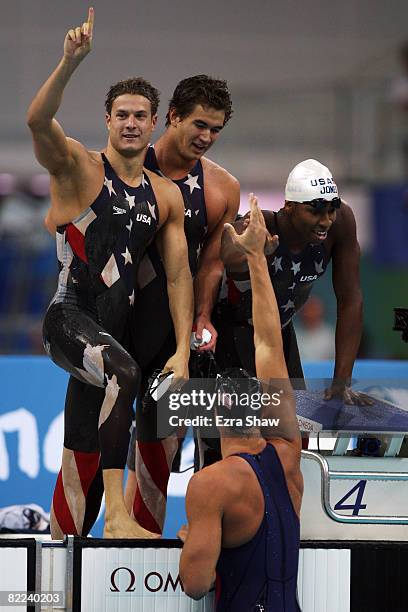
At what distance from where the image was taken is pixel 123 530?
3803mm

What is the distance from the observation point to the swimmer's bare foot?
379cm

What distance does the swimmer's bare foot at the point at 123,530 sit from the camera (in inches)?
149

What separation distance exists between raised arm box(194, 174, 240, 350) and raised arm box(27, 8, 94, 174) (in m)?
0.71

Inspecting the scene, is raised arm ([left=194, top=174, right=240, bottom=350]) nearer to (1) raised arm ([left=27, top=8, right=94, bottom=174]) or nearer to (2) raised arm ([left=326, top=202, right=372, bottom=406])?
(2) raised arm ([left=326, top=202, right=372, bottom=406])

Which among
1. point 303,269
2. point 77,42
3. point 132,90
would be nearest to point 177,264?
point 303,269

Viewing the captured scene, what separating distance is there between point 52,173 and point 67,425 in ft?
3.03

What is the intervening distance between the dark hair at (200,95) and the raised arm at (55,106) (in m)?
0.49

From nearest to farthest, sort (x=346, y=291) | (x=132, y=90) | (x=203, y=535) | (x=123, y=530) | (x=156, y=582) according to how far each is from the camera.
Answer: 1. (x=203, y=535)
2. (x=156, y=582)
3. (x=123, y=530)
4. (x=132, y=90)
5. (x=346, y=291)

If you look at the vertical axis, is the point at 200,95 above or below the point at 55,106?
above

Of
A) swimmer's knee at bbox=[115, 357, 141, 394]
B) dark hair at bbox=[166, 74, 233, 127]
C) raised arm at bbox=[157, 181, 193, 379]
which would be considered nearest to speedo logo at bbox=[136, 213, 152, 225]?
raised arm at bbox=[157, 181, 193, 379]

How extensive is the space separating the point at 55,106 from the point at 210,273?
93 centimetres

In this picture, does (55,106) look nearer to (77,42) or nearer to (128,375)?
(77,42)

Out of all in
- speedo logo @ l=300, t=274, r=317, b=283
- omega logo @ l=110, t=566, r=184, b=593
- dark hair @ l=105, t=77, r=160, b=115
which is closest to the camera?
omega logo @ l=110, t=566, r=184, b=593

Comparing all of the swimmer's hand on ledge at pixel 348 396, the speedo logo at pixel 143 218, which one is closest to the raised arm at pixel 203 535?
the swimmer's hand on ledge at pixel 348 396
